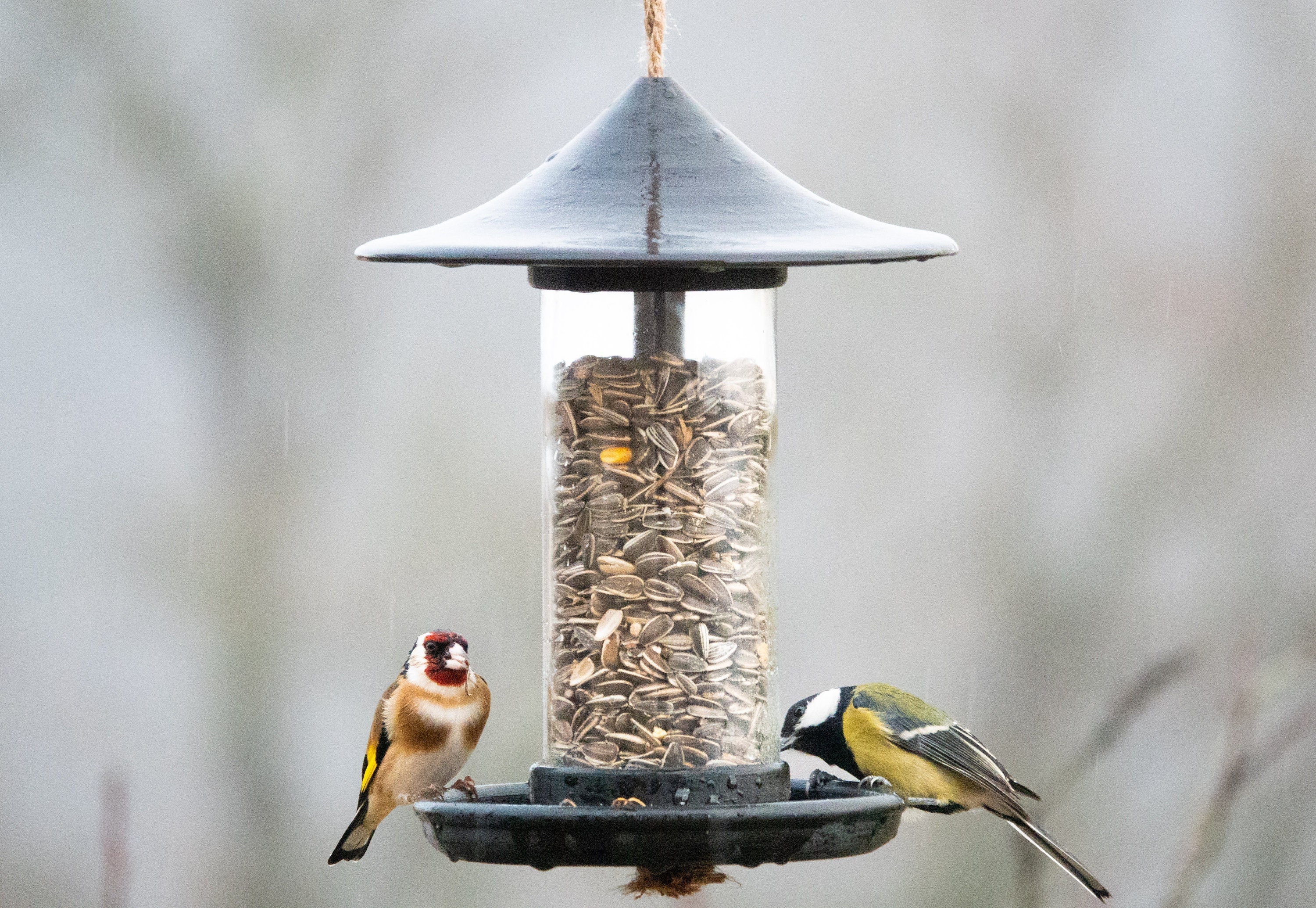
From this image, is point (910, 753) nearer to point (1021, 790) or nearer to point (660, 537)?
point (1021, 790)

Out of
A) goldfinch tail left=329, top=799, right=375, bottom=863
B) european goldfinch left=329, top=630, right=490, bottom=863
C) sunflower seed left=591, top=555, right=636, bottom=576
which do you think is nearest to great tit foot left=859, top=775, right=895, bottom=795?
sunflower seed left=591, top=555, right=636, bottom=576

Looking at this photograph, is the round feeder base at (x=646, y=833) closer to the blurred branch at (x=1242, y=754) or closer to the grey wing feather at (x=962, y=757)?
the blurred branch at (x=1242, y=754)

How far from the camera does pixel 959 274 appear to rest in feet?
40.0

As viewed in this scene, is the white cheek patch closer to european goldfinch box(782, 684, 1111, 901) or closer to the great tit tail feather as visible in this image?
european goldfinch box(782, 684, 1111, 901)

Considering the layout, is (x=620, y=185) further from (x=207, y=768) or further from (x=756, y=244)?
(x=207, y=768)

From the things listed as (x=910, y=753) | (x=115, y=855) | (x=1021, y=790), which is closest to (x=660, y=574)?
(x=910, y=753)

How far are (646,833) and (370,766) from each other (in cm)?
253

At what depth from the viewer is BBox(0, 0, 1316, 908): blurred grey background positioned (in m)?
10.6

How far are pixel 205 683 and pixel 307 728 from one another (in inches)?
27.9

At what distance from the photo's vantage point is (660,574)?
4.85 metres

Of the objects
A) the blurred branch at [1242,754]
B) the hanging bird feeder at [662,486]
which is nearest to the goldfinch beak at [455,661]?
the hanging bird feeder at [662,486]

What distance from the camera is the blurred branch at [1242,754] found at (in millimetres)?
5367

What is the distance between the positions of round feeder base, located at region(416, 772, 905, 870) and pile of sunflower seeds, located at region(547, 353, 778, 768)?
0.54 meters

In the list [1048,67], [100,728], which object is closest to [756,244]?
[1048,67]
